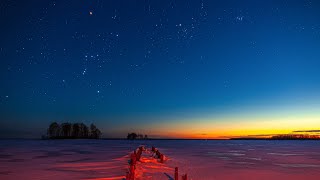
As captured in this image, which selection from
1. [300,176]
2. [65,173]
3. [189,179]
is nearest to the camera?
[189,179]

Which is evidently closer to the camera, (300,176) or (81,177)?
(81,177)

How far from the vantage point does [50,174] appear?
19188mm

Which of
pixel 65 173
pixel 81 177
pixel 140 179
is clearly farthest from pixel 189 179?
pixel 65 173

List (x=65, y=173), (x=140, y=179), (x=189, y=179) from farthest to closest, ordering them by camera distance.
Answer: (x=65, y=173) → (x=189, y=179) → (x=140, y=179)

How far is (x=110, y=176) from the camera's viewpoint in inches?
704

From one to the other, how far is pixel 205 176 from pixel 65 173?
30.6 feet

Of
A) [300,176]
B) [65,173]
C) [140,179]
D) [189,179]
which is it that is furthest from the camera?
[300,176]

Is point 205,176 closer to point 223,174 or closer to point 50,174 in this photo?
point 223,174

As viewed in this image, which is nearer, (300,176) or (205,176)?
(205,176)

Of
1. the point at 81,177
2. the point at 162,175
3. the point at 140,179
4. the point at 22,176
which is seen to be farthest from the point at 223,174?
the point at 22,176

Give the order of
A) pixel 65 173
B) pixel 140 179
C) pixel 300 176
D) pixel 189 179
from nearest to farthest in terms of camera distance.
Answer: pixel 140 179 → pixel 189 179 → pixel 65 173 → pixel 300 176

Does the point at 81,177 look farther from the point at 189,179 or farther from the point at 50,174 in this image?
the point at 189,179

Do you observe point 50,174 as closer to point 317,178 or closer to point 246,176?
point 246,176

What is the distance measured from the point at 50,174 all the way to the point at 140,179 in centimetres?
647
